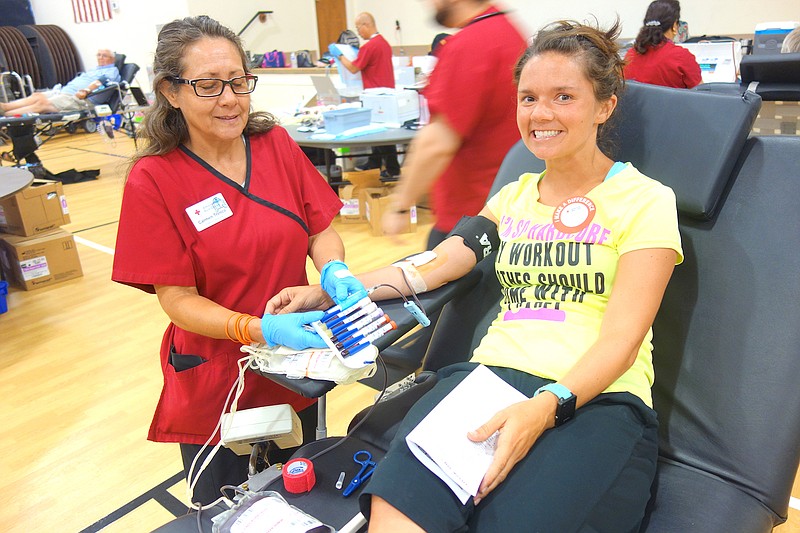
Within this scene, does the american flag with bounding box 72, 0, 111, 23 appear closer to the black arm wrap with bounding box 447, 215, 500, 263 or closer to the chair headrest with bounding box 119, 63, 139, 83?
the chair headrest with bounding box 119, 63, 139, 83

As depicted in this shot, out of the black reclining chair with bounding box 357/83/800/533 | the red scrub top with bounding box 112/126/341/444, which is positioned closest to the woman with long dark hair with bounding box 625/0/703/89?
the black reclining chair with bounding box 357/83/800/533

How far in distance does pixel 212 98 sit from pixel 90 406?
1738 mm

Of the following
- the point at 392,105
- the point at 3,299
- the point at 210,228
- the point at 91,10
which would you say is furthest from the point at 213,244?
the point at 91,10

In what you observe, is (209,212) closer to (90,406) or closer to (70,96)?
(90,406)

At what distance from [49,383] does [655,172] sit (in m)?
2.59

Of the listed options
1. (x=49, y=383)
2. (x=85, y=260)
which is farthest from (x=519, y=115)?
(x=85, y=260)

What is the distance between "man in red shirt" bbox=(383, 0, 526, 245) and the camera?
1645 mm

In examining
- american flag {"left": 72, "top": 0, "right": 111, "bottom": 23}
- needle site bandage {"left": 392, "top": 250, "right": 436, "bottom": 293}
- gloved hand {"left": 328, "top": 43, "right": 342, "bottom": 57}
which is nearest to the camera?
needle site bandage {"left": 392, "top": 250, "right": 436, "bottom": 293}

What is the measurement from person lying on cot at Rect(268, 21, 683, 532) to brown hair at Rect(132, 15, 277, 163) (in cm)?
44

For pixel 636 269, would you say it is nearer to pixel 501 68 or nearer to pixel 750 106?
pixel 750 106

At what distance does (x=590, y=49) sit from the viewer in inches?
48.3

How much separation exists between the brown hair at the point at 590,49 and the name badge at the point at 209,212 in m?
0.72

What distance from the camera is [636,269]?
116cm

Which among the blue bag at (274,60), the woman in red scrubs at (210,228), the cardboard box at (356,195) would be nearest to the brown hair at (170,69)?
the woman in red scrubs at (210,228)
